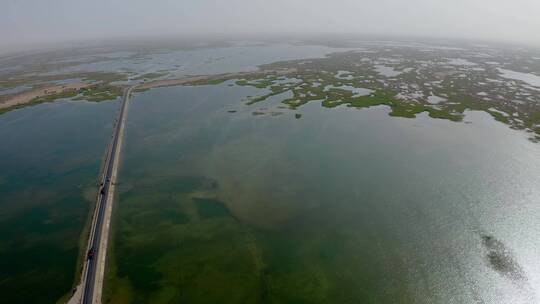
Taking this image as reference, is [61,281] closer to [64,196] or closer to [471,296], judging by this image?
[64,196]

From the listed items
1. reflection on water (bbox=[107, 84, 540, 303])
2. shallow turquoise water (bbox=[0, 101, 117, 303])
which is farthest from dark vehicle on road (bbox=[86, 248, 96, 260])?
reflection on water (bbox=[107, 84, 540, 303])

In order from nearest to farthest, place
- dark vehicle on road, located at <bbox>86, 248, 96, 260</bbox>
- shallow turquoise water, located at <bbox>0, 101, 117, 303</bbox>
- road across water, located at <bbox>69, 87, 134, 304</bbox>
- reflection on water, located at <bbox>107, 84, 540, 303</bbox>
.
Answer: road across water, located at <bbox>69, 87, 134, 304</bbox>, reflection on water, located at <bbox>107, 84, 540, 303</bbox>, shallow turquoise water, located at <bbox>0, 101, 117, 303</bbox>, dark vehicle on road, located at <bbox>86, 248, 96, 260</bbox>

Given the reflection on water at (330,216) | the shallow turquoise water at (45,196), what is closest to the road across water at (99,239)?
the reflection on water at (330,216)

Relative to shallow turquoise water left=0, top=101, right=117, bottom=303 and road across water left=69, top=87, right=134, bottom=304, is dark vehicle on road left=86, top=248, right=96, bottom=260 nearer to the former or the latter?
road across water left=69, top=87, right=134, bottom=304

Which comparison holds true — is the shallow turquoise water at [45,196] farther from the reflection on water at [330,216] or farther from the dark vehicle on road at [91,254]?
the reflection on water at [330,216]

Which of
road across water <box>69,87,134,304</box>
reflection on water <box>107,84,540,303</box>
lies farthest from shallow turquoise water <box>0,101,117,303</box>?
reflection on water <box>107,84,540,303</box>

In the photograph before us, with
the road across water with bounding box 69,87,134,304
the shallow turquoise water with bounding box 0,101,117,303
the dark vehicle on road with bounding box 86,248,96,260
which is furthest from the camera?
the dark vehicle on road with bounding box 86,248,96,260

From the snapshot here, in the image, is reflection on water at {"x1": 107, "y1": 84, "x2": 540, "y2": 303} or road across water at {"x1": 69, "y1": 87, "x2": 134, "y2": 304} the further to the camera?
reflection on water at {"x1": 107, "y1": 84, "x2": 540, "y2": 303}
